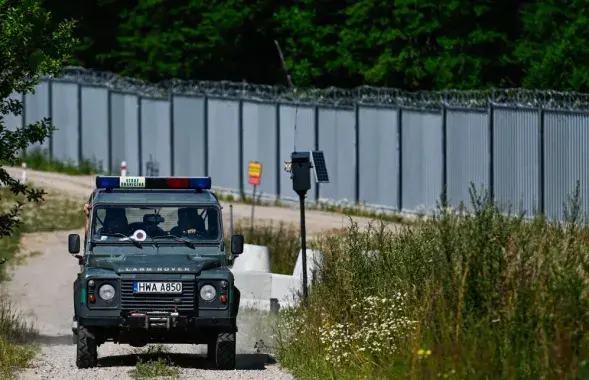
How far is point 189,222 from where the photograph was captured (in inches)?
711

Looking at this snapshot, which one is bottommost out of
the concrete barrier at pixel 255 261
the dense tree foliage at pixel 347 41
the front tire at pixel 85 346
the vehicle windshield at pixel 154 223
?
the front tire at pixel 85 346

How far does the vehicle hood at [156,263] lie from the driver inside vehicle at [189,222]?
0.50 metres

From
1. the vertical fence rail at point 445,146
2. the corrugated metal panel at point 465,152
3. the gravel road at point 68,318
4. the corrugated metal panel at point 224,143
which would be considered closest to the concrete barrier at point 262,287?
the gravel road at point 68,318

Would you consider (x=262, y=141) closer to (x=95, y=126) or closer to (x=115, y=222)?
(x=95, y=126)

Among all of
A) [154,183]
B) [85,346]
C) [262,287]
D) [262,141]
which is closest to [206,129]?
[262,141]

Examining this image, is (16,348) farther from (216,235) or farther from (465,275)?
(465,275)

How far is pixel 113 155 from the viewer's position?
45719 mm

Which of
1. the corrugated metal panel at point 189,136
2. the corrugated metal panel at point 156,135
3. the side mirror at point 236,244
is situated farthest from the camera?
the corrugated metal panel at point 156,135

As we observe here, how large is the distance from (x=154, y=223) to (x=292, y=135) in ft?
66.5

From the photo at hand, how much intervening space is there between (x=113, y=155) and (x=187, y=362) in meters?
27.7

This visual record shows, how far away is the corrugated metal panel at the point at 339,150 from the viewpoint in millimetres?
36938

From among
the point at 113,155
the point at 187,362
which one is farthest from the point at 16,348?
the point at 113,155

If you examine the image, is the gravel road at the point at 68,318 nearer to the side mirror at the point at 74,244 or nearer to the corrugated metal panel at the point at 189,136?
the side mirror at the point at 74,244

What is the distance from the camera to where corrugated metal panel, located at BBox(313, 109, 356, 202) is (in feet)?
121
